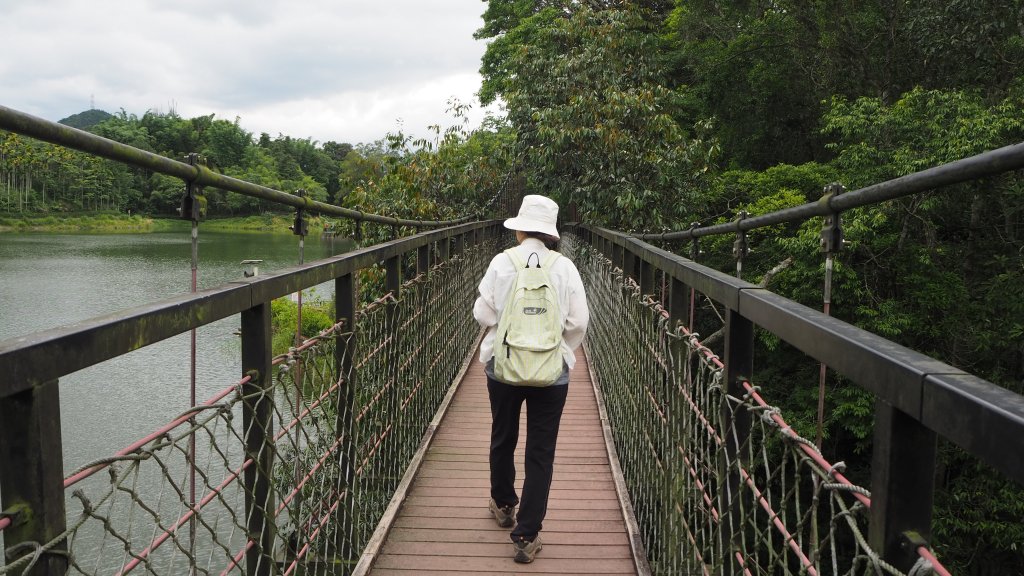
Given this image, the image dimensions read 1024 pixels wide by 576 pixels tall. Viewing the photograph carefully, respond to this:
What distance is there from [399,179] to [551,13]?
8.04 m

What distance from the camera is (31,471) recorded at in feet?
2.81

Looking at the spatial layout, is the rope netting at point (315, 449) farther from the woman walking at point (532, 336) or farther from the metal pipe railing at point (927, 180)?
the metal pipe railing at point (927, 180)

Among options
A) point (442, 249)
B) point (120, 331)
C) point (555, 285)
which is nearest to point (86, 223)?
point (442, 249)

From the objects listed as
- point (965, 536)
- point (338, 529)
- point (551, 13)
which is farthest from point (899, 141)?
point (338, 529)

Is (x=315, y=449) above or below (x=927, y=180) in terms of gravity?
below

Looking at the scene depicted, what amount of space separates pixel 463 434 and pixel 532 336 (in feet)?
5.80

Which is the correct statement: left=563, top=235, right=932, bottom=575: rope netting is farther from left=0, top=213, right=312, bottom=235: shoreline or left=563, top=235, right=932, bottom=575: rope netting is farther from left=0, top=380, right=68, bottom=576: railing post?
left=0, top=213, right=312, bottom=235: shoreline

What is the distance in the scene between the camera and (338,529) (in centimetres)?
223

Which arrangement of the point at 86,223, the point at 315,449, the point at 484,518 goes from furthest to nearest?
1. the point at 86,223
2. the point at 484,518
3. the point at 315,449

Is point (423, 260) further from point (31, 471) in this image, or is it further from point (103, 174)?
point (103, 174)

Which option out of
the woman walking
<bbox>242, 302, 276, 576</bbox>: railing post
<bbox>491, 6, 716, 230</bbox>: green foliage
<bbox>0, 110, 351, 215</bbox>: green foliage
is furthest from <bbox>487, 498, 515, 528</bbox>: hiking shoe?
<bbox>0, 110, 351, 215</bbox>: green foliage

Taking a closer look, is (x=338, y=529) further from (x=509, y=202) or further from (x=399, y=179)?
(x=509, y=202)

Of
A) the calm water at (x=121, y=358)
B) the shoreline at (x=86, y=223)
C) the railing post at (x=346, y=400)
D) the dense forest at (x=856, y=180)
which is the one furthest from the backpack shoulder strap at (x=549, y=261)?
the shoreline at (x=86, y=223)

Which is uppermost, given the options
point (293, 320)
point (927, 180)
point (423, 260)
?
point (927, 180)
